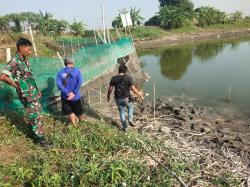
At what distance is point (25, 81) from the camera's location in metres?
6.43

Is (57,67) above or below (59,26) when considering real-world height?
below

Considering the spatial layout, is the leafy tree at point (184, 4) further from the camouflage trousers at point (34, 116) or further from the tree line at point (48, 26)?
the camouflage trousers at point (34, 116)

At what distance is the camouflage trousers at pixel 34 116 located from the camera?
21.6ft

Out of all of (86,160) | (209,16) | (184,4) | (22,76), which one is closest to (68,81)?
(22,76)

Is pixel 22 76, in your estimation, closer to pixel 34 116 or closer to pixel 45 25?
pixel 34 116

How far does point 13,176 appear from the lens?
18.0 ft

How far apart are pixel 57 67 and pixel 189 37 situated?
1775 inches

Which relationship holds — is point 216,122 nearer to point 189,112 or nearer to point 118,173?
point 189,112

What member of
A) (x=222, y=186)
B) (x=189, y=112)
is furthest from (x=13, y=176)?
(x=189, y=112)

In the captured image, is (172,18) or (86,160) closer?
(86,160)

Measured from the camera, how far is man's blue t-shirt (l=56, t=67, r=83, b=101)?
25.2 feet

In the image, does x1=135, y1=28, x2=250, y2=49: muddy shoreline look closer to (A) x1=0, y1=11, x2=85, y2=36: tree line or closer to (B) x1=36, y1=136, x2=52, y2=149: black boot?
(A) x1=0, y1=11, x2=85, y2=36: tree line

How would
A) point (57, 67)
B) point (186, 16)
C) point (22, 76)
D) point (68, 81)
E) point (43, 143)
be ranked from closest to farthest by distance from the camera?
1. point (22, 76)
2. point (43, 143)
3. point (68, 81)
4. point (57, 67)
5. point (186, 16)

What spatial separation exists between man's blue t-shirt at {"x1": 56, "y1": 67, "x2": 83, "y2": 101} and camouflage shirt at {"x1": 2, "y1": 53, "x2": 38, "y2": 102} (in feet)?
3.73
